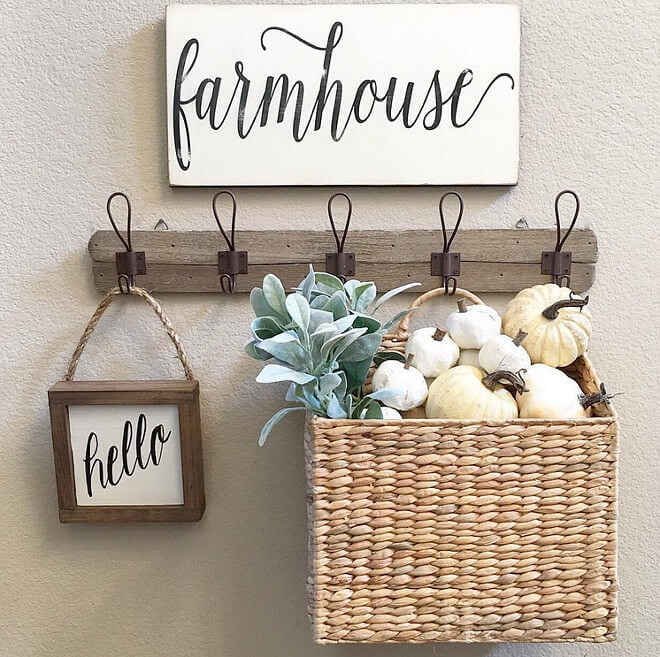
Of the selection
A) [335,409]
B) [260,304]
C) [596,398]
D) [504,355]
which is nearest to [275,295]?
[260,304]

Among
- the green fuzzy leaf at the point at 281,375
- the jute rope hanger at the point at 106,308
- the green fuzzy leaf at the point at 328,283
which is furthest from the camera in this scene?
the jute rope hanger at the point at 106,308

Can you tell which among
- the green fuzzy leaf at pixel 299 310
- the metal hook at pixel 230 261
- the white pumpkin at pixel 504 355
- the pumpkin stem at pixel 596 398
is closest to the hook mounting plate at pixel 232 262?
the metal hook at pixel 230 261

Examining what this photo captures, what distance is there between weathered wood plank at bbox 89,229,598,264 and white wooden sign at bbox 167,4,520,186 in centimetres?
7

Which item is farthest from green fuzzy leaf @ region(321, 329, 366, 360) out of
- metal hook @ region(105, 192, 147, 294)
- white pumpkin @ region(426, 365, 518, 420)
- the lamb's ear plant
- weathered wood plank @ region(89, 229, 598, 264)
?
metal hook @ region(105, 192, 147, 294)

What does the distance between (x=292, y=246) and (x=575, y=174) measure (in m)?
0.37

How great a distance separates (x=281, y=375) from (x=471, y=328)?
23 centimetres

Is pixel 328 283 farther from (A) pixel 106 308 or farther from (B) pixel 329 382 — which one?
(A) pixel 106 308

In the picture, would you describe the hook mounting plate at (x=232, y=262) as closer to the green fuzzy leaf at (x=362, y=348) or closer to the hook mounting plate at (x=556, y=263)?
the green fuzzy leaf at (x=362, y=348)

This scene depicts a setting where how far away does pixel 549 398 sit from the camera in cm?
76

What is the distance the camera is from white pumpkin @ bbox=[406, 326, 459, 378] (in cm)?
79

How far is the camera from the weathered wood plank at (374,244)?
925mm

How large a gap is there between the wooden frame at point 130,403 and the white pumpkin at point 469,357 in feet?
1.08

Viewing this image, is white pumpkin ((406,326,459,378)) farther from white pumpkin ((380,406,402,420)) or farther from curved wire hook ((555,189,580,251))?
curved wire hook ((555,189,580,251))

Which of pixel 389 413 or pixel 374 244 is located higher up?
pixel 374 244
